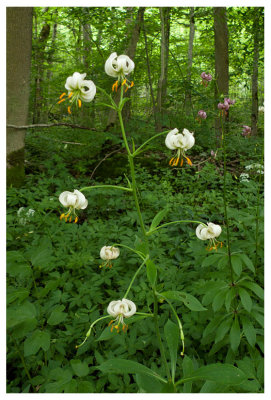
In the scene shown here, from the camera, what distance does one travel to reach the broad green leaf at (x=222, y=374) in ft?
2.62

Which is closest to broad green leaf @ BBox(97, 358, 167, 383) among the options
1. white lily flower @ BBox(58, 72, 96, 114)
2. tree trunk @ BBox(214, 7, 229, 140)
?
white lily flower @ BBox(58, 72, 96, 114)

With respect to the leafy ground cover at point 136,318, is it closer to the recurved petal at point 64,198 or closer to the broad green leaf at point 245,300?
the broad green leaf at point 245,300

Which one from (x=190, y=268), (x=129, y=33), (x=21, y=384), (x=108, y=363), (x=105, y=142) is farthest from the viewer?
(x=129, y=33)

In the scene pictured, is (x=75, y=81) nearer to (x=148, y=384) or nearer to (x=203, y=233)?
(x=203, y=233)

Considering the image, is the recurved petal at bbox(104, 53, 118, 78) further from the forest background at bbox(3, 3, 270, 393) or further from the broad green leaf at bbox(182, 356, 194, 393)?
the broad green leaf at bbox(182, 356, 194, 393)

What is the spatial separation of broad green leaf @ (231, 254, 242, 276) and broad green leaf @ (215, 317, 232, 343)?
0.66ft

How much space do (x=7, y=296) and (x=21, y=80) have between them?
2.75 m

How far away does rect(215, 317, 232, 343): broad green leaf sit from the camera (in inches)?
42.4

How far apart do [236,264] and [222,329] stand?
0.26m

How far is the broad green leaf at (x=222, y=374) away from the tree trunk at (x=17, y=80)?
8.96ft

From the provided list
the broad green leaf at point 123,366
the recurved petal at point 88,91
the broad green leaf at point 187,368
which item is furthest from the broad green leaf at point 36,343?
the recurved petal at point 88,91

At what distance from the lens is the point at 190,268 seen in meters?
1.80
